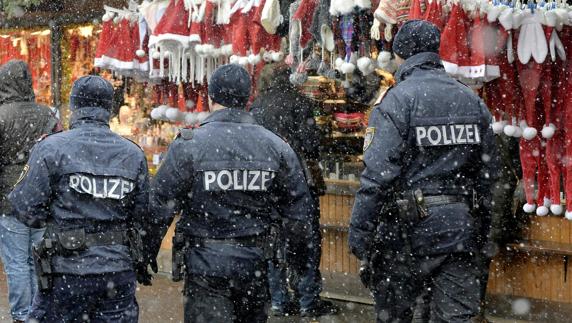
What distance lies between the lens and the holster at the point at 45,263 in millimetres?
5355

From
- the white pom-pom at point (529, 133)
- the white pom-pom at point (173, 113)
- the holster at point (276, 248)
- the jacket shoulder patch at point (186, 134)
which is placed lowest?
the holster at point (276, 248)

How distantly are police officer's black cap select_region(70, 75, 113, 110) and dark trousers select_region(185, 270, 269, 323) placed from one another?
44.8 inches

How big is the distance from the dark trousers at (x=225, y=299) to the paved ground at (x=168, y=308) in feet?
10.2

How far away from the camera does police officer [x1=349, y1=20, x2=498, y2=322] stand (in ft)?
17.4

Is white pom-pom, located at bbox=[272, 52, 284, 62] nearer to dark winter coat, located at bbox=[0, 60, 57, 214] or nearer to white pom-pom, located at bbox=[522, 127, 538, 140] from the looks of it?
dark winter coat, located at bbox=[0, 60, 57, 214]

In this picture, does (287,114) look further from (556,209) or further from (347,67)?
(556,209)

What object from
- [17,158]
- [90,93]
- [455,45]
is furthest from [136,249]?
[455,45]

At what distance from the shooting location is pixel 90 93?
18.2 ft

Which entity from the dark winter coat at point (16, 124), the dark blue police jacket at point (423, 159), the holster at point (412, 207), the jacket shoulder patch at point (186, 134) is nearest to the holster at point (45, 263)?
the jacket shoulder patch at point (186, 134)

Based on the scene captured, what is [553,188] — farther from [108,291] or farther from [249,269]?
[108,291]

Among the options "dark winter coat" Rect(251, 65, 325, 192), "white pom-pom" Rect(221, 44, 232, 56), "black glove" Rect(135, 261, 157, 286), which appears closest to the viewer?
"black glove" Rect(135, 261, 157, 286)

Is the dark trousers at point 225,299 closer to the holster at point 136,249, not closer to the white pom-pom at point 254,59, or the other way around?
the holster at point 136,249

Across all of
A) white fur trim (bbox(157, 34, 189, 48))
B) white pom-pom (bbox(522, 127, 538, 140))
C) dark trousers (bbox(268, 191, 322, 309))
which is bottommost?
dark trousers (bbox(268, 191, 322, 309))

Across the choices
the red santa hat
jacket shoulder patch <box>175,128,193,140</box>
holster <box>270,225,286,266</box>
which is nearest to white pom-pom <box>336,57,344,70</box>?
the red santa hat
